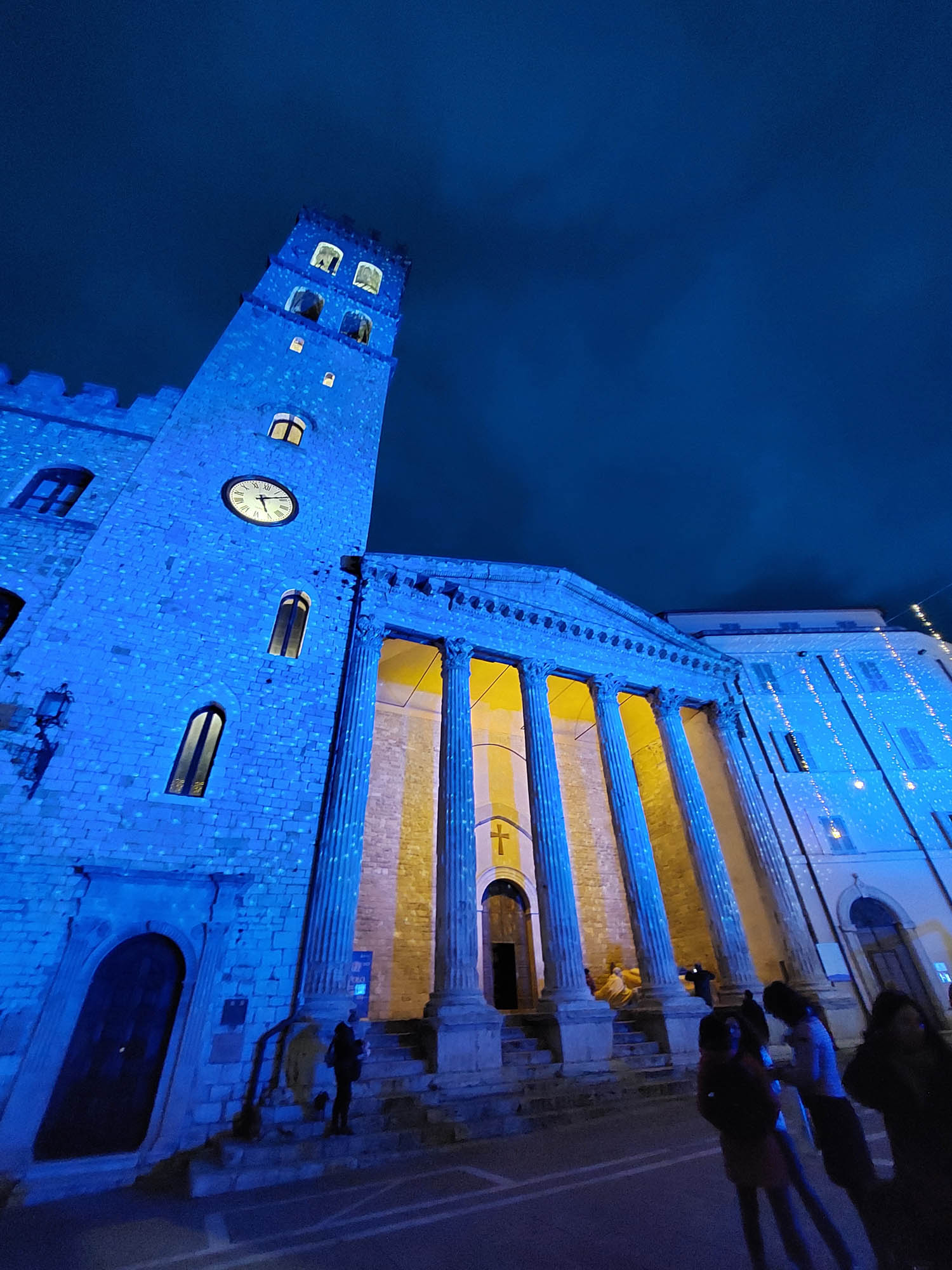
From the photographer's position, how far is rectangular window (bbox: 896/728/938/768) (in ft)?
58.6

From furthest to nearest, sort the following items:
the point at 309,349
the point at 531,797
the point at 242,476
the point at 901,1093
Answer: the point at 309,349, the point at 242,476, the point at 531,797, the point at 901,1093

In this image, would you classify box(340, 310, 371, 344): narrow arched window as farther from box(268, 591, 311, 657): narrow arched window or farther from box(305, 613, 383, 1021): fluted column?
box(305, 613, 383, 1021): fluted column

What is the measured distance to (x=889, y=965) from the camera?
14914 mm

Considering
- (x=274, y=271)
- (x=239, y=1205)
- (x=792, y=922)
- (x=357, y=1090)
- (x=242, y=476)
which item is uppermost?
(x=274, y=271)

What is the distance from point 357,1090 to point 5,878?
6.04 meters

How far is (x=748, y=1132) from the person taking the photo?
10.5 ft

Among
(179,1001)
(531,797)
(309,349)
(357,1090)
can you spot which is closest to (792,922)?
(531,797)

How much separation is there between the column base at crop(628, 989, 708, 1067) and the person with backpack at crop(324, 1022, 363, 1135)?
6.89m

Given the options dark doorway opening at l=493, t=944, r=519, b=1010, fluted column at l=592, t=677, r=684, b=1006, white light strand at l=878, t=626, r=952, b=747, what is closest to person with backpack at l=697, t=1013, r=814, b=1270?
fluted column at l=592, t=677, r=684, b=1006

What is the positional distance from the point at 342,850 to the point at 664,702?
10885 millimetres

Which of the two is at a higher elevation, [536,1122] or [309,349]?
[309,349]

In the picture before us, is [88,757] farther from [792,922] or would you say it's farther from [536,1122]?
[792,922]

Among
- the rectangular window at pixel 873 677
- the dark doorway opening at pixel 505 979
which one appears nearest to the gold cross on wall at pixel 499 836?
the dark doorway opening at pixel 505 979

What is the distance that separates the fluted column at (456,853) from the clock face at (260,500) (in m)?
5.55
